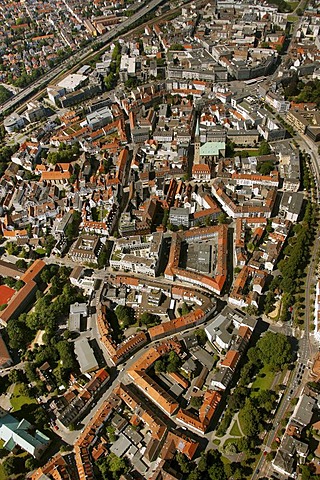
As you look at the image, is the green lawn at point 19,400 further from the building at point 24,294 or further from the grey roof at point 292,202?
the grey roof at point 292,202

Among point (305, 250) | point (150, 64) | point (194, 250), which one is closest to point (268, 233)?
point (305, 250)

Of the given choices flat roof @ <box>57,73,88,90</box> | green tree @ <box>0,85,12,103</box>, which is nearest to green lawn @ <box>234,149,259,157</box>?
flat roof @ <box>57,73,88,90</box>

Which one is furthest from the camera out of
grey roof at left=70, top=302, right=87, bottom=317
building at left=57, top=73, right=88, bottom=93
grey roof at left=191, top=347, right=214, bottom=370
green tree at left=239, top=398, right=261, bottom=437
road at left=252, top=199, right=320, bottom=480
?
building at left=57, top=73, right=88, bottom=93

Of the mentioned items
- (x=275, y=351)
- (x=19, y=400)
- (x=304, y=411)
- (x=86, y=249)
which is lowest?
(x=19, y=400)

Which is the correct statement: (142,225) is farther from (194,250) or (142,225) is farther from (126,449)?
(126,449)

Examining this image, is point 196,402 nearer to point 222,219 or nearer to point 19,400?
point 19,400

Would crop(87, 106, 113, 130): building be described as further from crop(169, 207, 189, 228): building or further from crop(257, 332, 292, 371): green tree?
crop(257, 332, 292, 371): green tree

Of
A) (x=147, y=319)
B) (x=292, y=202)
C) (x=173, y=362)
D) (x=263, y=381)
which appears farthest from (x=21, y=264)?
(x=292, y=202)
